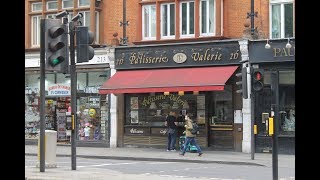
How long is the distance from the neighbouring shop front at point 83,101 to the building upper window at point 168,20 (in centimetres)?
328

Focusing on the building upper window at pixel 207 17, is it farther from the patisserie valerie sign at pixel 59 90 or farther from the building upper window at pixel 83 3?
the patisserie valerie sign at pixel 59 90

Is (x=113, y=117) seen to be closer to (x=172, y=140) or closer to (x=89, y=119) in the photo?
(x=89, y=119)

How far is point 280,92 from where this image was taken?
2638 centimetres

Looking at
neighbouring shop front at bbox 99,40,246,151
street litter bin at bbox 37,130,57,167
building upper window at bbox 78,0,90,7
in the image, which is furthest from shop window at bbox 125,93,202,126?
street litter bin at bbox 37,130,57,167

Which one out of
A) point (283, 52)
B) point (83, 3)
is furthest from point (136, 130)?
point (283, 52)

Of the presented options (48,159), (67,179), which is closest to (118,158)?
(48,159)

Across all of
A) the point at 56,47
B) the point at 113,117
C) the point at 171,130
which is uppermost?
the point at 56,47

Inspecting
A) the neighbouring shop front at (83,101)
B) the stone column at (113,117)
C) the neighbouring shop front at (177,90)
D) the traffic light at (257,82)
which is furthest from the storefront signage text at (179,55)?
the traffic light at (257,82)

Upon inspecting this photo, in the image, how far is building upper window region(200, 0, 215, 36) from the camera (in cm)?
2780

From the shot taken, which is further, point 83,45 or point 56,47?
point 83,45

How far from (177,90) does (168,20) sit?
12.6 ft

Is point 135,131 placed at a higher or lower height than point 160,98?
lower

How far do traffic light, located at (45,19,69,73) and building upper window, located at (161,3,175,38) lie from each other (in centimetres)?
1323
